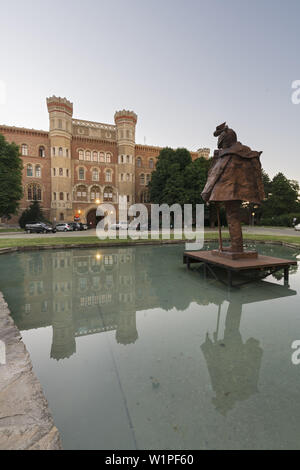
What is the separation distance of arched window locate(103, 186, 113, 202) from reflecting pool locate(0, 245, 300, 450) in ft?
115

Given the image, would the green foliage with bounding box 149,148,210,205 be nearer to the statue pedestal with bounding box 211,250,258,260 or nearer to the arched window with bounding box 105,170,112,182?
the arched window with bounding box 105,170,112,182

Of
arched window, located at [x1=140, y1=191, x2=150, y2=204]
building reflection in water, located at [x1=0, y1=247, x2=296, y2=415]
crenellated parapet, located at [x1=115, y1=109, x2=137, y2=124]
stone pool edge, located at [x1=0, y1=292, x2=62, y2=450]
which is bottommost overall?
building reflection in water, located at [x1=0, y1=247, x2=296, y2=415]

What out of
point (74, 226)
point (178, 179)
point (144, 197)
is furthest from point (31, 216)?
point (178, 179)

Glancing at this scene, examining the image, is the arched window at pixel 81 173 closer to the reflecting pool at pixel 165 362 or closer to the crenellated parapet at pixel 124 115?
the crenellated parapet at pixel 124 115

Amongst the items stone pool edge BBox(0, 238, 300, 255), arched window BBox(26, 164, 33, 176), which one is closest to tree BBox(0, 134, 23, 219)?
arched window BBox(26, 164, 33, 176)

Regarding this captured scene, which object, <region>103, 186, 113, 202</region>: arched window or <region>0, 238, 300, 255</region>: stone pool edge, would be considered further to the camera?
<region>103, 186, 113, 202</region>: arched window

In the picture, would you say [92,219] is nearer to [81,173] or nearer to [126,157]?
[81,173]

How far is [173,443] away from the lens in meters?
1.90

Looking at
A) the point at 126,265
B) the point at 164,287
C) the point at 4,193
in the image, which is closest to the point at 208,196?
the point at 164,287

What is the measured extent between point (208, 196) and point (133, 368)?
6427mm

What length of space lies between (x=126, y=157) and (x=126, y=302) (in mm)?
38427

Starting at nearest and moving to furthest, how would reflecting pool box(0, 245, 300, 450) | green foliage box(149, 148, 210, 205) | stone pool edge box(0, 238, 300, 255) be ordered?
reflecting pool box(0, 245, 300, 450)
stone pool edge box(0, 238, 300, 255)
green foliage box(149, 148, 210, 205)

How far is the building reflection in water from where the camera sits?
297 cm

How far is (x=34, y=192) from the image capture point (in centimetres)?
3697
